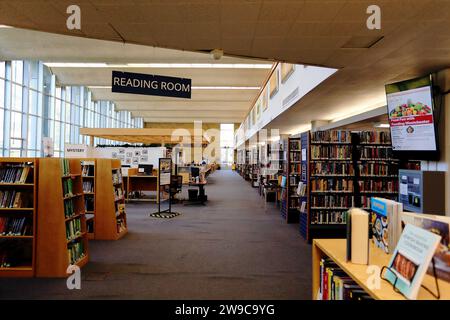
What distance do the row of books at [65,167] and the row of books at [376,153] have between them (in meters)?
5.47

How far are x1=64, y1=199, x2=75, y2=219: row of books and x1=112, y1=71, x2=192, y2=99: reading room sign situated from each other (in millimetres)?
2576

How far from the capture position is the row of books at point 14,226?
383 centimetres

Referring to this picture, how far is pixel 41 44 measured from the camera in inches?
420

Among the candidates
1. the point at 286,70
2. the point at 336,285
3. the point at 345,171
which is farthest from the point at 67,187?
the point at 286,70

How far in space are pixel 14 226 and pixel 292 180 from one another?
598cm

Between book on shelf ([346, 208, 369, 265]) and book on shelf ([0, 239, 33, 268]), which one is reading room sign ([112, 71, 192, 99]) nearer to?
book on shelf ([0, 239, 33, 268])

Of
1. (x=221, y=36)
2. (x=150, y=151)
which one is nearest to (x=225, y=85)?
(x=150, y=151)

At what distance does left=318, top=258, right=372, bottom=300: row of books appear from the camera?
6.29 feet

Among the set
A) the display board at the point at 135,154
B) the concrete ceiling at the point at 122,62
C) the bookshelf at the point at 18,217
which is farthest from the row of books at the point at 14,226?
the concrete ceiling at the point at 122,62

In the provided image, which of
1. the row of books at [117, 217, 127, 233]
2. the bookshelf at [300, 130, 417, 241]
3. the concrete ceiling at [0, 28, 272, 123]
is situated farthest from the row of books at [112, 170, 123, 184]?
the concrete ceiling at [0, 28, 272, 123]

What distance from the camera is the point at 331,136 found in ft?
19.6

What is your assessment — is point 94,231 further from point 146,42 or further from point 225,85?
point 225,85

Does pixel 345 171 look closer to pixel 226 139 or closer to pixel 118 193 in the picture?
pixel 118 193

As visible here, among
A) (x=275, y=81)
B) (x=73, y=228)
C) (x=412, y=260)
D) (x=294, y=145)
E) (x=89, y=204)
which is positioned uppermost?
(x=275, y=81)
